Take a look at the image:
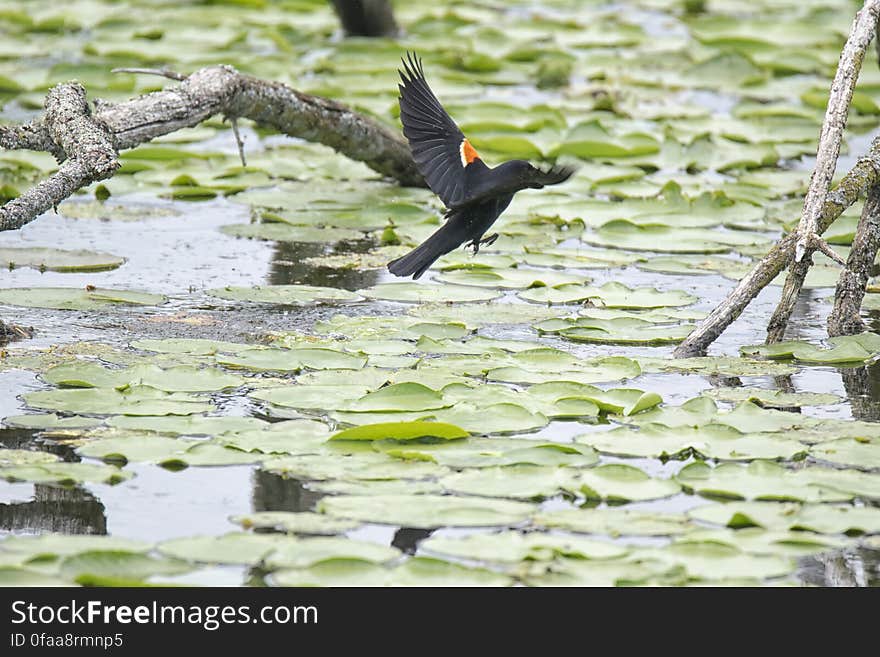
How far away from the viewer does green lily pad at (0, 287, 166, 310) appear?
18.7 feet

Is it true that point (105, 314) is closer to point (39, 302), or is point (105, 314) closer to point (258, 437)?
point (39, 302)

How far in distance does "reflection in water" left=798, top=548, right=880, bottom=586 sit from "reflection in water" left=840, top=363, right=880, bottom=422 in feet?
3.81

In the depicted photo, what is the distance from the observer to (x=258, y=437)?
421 cm

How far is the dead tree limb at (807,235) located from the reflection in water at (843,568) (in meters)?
1.78

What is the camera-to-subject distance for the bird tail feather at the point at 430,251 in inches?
215

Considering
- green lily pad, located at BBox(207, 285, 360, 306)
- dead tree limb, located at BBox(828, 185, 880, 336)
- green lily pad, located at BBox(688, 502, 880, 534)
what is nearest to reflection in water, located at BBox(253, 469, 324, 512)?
green lily pad, located at BBox(688, 502, 880, 534)

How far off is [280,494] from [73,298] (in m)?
2.30

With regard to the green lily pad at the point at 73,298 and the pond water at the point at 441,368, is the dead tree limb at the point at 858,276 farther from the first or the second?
the green lily pad at the point at 73,298

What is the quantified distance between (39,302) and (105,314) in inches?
11.4

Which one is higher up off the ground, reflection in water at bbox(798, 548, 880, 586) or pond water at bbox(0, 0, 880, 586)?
pond water at bbox(0, 0, 880, 586)

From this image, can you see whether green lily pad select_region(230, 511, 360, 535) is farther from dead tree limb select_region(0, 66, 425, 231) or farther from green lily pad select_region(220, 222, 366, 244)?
green lily pad select_region(220, 222, 366, 244)

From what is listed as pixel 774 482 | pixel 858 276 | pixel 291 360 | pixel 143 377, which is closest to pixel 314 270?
pixel 291 360

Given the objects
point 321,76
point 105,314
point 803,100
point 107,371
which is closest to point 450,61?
point 321,76
